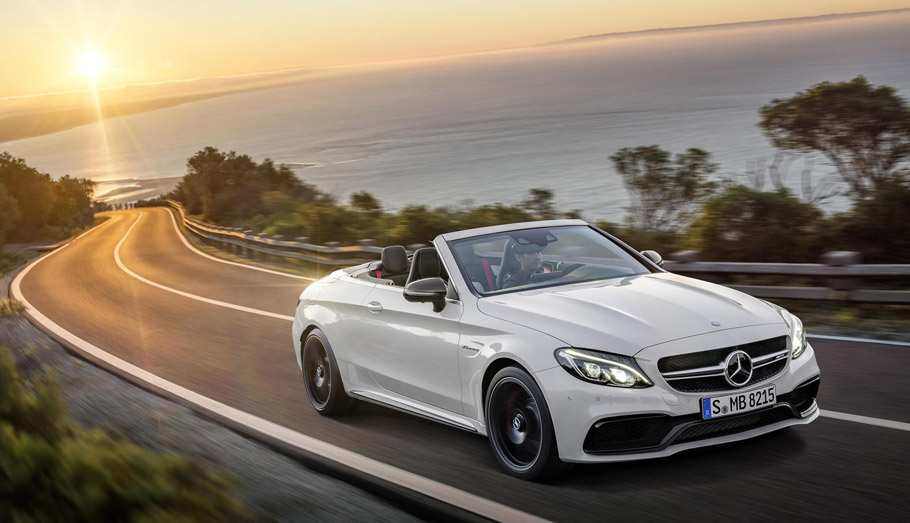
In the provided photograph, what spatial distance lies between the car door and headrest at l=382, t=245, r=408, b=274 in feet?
0.48

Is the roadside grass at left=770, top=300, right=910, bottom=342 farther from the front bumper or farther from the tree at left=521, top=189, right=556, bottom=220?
the tree at left=521, top=189, right=556, bottom=220

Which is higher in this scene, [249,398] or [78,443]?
[78,443]

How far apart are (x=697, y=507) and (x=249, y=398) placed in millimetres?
4937

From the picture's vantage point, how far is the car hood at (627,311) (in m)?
5.00

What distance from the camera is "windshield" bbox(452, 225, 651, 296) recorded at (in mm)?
6266

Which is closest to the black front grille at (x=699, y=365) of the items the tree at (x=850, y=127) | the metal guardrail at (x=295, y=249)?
the tree at (x=850, y=127)

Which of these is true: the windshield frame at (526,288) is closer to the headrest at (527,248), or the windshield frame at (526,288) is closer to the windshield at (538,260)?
the windshield at (538,260)

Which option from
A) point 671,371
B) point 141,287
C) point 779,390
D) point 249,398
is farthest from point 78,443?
point 141,287

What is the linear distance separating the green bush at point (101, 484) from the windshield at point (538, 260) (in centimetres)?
269

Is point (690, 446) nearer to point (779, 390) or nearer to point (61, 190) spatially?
point (779, 390)

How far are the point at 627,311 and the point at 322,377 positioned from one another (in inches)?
133

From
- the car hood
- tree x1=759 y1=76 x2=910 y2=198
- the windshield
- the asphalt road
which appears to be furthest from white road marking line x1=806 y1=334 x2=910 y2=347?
tree x1=759 y1=76 x2=910 y2=198

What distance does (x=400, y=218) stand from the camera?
822 inches

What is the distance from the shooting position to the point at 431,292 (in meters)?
6.04
